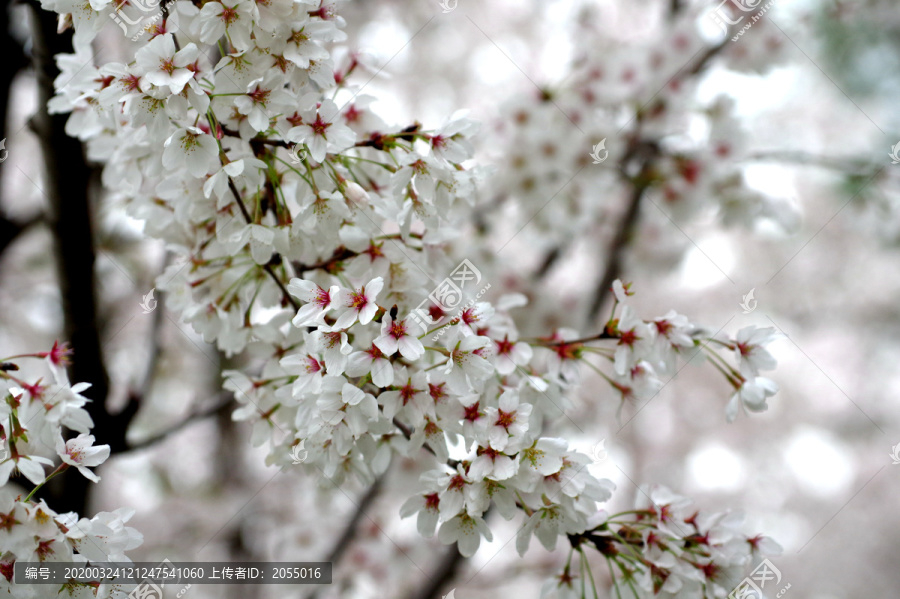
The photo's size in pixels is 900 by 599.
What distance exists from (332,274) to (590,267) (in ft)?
13.4

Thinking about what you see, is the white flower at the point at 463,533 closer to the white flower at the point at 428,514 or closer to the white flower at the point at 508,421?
the white flower at the point at 428,514

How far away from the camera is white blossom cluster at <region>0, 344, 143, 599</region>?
0.85 m

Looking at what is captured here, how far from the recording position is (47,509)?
0.85 meters

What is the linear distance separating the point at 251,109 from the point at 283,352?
16.2 inches

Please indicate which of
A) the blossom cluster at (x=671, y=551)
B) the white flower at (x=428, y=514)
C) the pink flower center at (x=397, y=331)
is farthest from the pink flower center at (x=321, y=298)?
the blossom cluster at (x=671, y=551)

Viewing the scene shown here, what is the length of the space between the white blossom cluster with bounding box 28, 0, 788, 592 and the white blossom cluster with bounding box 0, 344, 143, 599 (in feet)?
0.77

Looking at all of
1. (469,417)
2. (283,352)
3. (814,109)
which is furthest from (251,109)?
(814,109)

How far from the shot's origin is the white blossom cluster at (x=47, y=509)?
2.79ft

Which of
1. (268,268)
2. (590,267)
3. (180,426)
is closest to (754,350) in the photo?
(268,268)

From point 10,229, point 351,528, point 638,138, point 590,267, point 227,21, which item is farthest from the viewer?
point 590,267

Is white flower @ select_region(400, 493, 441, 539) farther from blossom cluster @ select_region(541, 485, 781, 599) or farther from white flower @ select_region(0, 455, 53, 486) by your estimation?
white flower @ select_region(0, 455, 53, 486)

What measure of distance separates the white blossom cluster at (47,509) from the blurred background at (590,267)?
0.40m

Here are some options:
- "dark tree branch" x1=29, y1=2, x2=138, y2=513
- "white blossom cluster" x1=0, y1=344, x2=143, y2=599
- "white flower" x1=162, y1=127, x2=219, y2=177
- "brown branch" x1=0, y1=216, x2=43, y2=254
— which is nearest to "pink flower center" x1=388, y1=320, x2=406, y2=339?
"white flower" x1=162, y1=127, x2=219, y2=177

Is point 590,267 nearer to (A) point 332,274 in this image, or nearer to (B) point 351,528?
(B) point 351,528
